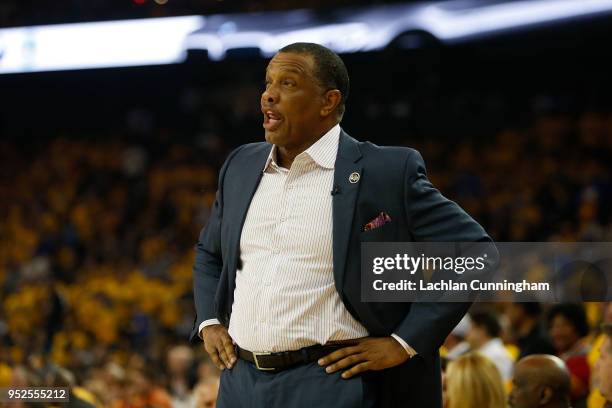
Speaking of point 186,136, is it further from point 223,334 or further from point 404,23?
point 223,334

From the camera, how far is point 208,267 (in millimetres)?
2717

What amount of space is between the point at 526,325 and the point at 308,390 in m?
3.41

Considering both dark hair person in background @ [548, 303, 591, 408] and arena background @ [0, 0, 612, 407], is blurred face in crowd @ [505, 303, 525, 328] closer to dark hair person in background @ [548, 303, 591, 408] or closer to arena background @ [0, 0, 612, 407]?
dark hair person in background @ [548, 303, 591, 408]

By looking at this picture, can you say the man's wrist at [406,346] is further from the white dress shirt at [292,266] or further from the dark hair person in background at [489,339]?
the dark hair person in background at [489,339]

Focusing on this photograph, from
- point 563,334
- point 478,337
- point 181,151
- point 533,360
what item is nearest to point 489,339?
point 478,337

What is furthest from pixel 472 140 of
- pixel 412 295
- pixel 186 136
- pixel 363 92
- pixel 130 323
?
pixel 412 295

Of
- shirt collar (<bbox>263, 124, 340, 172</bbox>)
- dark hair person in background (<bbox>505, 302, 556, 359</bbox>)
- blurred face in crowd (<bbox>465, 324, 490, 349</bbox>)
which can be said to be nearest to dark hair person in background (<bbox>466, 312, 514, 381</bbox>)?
blurred face in crowd (<bbox>465, 324, 490, 349</bbox>)

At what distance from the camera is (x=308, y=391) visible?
236cm

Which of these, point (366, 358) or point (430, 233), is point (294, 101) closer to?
point (430, 233)

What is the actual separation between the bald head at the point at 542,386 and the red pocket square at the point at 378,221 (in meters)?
1.14

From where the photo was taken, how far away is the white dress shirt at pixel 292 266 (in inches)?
94.2

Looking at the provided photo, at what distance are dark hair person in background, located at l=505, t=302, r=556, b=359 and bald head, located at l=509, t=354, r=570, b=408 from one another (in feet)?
3.83

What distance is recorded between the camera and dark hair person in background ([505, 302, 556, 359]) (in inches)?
183

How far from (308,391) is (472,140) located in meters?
10.3
